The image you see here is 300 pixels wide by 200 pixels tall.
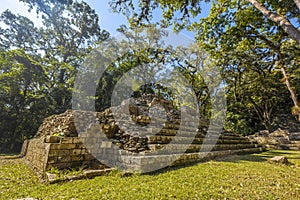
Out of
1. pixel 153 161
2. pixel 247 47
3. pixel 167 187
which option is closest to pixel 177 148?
pixel 153 161

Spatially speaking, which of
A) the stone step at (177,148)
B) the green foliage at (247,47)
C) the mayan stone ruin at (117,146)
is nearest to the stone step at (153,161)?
the mayan stone ruin at (117,146)

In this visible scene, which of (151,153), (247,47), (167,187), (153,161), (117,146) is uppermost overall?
(247,47)

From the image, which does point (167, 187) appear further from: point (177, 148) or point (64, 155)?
point (64, 155)

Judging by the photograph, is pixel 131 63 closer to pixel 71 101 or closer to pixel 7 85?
pixel 71 101

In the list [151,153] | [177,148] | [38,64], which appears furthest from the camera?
[38,64]

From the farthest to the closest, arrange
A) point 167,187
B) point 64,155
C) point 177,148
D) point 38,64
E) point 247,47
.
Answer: point 38,64, point 247,47, point 177,148, point 64,155, point 167,187

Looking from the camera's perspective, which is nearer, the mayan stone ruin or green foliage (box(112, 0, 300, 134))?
the mayan stone ruin

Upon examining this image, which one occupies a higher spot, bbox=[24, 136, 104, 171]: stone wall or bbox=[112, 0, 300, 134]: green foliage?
bbox=[112, 0, 300, 134]: green foliage

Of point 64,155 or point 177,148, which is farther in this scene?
point 177,148

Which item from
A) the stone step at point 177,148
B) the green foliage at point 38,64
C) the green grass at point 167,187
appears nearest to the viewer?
the green grass at point 167,187

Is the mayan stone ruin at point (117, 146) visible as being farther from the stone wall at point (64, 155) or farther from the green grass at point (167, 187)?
the green grass at point (167, 187)

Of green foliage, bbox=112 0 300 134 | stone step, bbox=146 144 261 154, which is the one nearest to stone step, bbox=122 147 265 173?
stone step, bbox=146 144 261 154

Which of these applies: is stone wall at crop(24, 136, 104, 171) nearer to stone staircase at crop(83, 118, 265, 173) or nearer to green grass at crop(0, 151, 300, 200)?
stone staircase at crop(83, 118, 265, 173)

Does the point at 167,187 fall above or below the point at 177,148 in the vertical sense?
below
